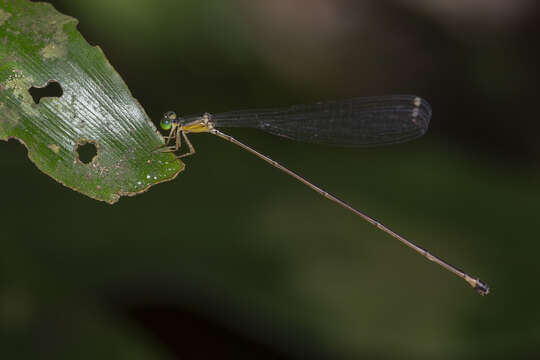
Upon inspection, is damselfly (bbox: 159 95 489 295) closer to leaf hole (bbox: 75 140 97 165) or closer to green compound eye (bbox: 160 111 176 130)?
green compound eye (bbox: 160 111 176 130)

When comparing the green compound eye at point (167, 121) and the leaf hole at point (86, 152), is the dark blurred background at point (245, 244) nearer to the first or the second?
the green compound eye at point (167, 121)

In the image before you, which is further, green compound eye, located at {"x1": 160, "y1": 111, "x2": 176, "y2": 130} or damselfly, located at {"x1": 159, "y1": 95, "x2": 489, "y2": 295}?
damselfly, located at {"x1": 159, "y1": 95, "x2": 489, "y2": 295}

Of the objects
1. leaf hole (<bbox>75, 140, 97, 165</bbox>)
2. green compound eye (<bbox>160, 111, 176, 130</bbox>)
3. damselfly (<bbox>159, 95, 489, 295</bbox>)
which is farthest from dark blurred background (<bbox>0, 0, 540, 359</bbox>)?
leaf hole (<bbox>75, 140, 97, 165</bbox>)

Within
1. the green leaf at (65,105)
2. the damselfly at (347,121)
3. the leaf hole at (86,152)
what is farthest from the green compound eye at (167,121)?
the green leaf at (65,105)

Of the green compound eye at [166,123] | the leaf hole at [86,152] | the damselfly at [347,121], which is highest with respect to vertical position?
the damselfly at [347,121]

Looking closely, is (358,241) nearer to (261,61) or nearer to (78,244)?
(78,244)

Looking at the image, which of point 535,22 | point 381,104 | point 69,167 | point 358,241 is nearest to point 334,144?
point 381,104

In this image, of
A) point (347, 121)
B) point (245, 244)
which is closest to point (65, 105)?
point (245, 244)
